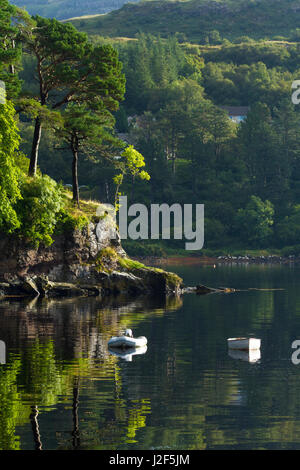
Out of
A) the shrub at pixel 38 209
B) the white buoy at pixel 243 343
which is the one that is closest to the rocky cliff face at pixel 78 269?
the shrub at pixel 38 209

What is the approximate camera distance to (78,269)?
79.9 metres

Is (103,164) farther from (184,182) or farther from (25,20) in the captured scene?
(25,20)

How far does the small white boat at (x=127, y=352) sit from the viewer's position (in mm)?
42300

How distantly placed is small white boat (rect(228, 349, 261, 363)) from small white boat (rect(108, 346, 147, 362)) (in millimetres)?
4916

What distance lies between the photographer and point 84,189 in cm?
16138

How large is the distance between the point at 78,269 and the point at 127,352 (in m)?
37.1

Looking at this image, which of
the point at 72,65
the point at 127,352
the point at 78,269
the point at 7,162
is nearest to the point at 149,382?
the point at 127,352

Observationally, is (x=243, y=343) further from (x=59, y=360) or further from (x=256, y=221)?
(x=256, y=221)

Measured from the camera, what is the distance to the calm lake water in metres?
25.7

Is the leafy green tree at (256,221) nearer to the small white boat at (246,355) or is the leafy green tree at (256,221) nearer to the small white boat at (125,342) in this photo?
the small white boat at (246,355)

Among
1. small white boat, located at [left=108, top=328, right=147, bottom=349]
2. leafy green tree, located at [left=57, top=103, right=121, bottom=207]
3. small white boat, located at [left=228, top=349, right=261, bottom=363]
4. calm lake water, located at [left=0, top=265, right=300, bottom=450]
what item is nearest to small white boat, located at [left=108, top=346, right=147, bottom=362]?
small white boat, located at [left=108, top=328, right=147, bottom=349]

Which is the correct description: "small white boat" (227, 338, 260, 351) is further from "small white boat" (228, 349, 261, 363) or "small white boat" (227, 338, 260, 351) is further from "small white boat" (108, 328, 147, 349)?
"small white boat" (108, 328, 147, 349)

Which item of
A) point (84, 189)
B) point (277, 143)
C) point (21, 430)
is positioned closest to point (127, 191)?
point (84, 189)
